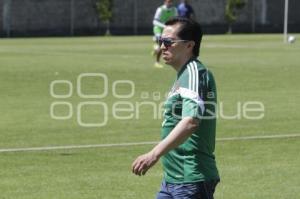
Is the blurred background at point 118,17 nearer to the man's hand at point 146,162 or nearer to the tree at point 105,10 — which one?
the tree at point 105,10

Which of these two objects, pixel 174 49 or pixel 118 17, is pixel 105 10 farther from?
pixel 174 49

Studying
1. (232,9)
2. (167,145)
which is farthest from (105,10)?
(167,145)

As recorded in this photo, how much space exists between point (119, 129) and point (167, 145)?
31.0 ft

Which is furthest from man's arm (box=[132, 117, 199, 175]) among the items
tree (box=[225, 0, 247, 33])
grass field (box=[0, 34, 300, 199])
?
tree (box=[225, 0, 247, 33])

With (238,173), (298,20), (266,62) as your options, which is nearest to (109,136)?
(238,173)

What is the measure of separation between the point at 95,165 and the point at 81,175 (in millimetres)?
694

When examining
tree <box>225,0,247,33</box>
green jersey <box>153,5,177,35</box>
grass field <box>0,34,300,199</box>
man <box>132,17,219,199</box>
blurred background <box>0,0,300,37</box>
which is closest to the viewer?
man <box>132,17,219,199</box>

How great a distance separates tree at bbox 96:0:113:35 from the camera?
66.2 m

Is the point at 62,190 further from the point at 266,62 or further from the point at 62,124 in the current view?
the point at 266,62

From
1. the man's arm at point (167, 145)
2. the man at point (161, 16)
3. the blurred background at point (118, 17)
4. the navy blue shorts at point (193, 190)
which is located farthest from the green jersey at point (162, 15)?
the blurred background at point (118, 17)

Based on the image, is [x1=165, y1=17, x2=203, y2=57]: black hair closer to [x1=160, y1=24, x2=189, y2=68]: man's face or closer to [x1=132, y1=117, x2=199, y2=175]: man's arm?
[x1=160, y1=24, x2=189, y2=68]: man's face

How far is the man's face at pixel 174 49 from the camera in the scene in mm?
6105

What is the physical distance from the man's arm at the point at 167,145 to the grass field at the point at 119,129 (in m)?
3.85

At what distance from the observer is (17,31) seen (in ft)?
211
